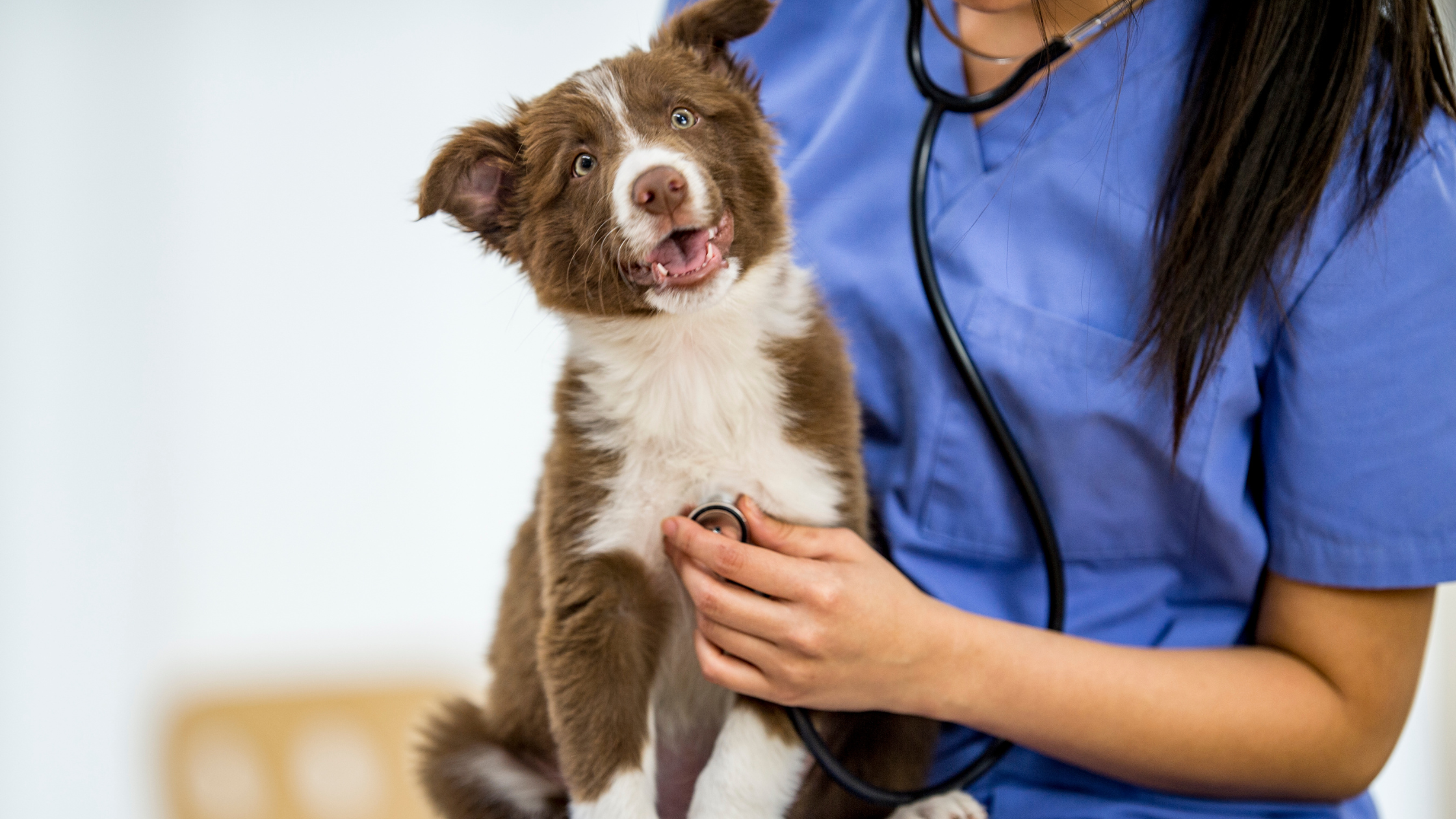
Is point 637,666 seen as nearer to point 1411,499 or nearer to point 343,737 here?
point 1411,499

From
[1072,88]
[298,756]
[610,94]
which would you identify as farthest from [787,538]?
[298,756]

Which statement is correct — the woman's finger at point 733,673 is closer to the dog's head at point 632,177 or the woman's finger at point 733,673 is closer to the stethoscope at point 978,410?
the stethoscope at point 978,410

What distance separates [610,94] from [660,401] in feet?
A: 1.34

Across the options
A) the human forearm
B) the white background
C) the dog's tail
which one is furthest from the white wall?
the human forearm

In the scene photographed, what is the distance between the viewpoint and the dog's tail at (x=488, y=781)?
1628mm

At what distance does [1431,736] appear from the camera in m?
3.17

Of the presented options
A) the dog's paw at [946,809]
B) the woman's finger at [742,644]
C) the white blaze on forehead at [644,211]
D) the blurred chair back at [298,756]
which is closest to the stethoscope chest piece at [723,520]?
the woman's finger at [742,644]

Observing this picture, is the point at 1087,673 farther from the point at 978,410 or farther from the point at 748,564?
the point at 748,564

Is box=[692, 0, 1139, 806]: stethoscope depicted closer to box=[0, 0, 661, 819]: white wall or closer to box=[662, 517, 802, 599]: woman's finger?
box=[662, 517, 802, 599]: woman's finger

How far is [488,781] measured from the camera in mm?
1649

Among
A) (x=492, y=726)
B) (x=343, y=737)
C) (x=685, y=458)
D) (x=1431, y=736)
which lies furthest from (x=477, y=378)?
(x=1431, y=736)

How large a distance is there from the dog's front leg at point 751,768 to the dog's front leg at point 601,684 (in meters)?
0.08

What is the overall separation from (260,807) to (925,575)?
6.21ft

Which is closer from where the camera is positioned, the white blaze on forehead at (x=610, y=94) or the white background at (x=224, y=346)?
the white blaze on forehead at (x=610, y=94)
